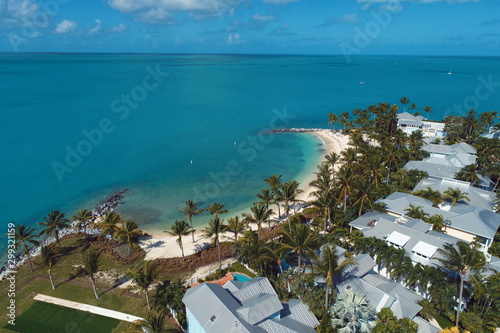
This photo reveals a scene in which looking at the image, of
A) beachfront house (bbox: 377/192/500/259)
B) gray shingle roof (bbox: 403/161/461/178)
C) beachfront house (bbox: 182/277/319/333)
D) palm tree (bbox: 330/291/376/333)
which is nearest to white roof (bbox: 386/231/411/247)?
beachfront house (bbox: 377/192/500/259)

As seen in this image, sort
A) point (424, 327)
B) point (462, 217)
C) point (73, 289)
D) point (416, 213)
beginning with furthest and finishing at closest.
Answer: point (416, 213) → point (462, 217) → point (73, 289) → point (424, 327)

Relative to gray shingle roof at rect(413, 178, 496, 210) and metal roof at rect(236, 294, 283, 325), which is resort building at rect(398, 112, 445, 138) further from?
metal roof at rect(236, 294, 283, 325)

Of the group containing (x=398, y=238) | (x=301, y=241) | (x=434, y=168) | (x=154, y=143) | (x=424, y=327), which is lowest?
(x=424, y=327)

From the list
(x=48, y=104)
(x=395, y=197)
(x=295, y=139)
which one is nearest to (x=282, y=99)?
(x=295, y=139)

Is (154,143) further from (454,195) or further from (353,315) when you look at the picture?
(353,315)

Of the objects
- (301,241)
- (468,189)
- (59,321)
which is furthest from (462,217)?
(59,321)

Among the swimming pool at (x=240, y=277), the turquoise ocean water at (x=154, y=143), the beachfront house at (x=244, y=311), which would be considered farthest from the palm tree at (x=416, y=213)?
the turquoise ocean water at (x=154, y=143)

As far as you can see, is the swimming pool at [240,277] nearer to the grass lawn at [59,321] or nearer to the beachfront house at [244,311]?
the beachfront house at [244,311]
